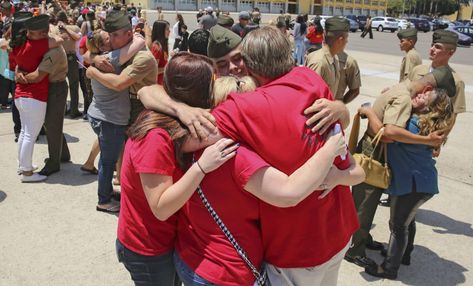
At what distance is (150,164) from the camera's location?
5.35 feet

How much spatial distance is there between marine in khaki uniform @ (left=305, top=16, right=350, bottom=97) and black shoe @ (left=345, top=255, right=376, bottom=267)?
5.51 ft

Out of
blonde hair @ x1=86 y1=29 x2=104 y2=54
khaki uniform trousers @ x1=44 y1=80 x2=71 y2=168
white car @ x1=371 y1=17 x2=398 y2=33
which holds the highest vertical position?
blonde hair @ x1=86 y1=29 x2=104 y2=54

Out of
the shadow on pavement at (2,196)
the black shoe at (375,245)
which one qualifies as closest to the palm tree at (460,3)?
the black shoe at (375,245)

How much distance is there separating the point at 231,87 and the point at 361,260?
91.2 inches

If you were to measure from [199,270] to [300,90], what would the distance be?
0.79 meters

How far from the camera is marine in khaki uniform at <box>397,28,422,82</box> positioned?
562 cm

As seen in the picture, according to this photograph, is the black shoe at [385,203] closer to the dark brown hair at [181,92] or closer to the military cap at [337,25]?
the military cap at [337,25]

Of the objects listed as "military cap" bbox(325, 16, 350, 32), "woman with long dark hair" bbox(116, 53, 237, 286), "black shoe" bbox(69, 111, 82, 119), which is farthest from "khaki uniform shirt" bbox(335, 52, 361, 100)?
"black shoe" bbox(69, 111, 82, 119)

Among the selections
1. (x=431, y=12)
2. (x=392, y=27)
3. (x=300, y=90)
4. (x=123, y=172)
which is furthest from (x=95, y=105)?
(x=431, y=12)

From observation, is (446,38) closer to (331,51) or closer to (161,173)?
(331,51)

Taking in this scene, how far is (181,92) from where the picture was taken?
68.5 inches

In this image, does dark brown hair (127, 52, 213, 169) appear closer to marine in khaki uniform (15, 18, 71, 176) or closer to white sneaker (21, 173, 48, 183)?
marine in khaki uniform (15, 18, 71, 176)

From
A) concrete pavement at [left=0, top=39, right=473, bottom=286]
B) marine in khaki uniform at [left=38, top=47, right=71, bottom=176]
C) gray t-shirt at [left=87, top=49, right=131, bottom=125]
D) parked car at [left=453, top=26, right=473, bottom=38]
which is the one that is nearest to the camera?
concrete pavement at [left=0, top=39, right=473, bottom=286]

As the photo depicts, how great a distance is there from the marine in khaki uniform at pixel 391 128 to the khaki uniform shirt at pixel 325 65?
3.01ft
